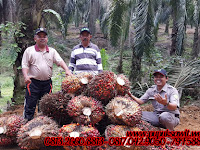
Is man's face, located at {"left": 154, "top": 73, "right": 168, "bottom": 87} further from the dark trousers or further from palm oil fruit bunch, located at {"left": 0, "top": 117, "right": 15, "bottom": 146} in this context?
palm oil fruit bunch, located at {"left": 0, "top": 117, "right": 15, "bottom": 146}

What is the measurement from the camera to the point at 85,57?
3.59m

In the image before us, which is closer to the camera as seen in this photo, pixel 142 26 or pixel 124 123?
pixel 124 123

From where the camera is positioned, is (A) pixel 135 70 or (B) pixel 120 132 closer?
(B) pixel 120 132

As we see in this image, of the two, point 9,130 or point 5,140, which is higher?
point 9,130

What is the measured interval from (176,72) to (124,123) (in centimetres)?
449

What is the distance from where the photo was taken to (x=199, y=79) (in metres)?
5.83

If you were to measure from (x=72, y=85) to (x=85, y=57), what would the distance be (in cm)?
105

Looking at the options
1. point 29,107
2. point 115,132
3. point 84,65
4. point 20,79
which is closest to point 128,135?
point 115,132

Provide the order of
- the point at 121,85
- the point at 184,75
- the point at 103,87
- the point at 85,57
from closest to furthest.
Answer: the point at 103,87 → the point at 121,85 → the point at 85,57 → the point at 184,75

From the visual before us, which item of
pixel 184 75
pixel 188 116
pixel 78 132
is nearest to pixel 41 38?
pixel 78 132

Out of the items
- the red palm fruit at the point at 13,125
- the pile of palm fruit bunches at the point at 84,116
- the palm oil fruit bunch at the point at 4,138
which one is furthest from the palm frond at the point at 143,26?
the palm oil fruit bunch at the point at 4,138

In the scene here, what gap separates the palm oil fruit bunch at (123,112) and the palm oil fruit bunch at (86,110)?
143 millimetres

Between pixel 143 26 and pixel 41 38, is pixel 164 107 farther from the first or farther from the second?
pixel 143 26

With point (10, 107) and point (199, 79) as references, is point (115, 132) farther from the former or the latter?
point (199, 79)
